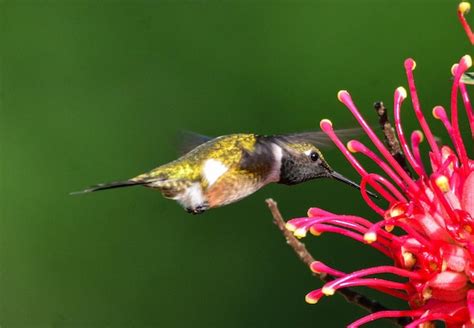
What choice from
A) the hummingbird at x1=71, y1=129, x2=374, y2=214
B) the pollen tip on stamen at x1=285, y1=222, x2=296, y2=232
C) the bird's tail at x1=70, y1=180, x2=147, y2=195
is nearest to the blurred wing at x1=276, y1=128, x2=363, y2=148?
the hummingbird at x1=71, y1=129, x2=374, y2=214

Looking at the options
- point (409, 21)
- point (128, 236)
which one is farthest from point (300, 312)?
point (409, 21)

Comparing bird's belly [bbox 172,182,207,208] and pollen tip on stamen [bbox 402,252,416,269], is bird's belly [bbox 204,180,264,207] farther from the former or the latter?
pollen tip on stamen [bbox 402,252,416,269]

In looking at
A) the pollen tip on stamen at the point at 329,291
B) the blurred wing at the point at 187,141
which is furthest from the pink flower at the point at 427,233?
the blurred wing at the point at 187,141

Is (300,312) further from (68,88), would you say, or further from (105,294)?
(68,88)

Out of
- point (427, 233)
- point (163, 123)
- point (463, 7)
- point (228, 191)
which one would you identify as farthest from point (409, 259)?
point (163, 123)

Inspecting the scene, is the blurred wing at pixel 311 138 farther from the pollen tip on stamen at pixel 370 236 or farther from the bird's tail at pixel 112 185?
the pollen tip on stamen at pixel 370 236

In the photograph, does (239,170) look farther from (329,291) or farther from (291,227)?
(329,291)
